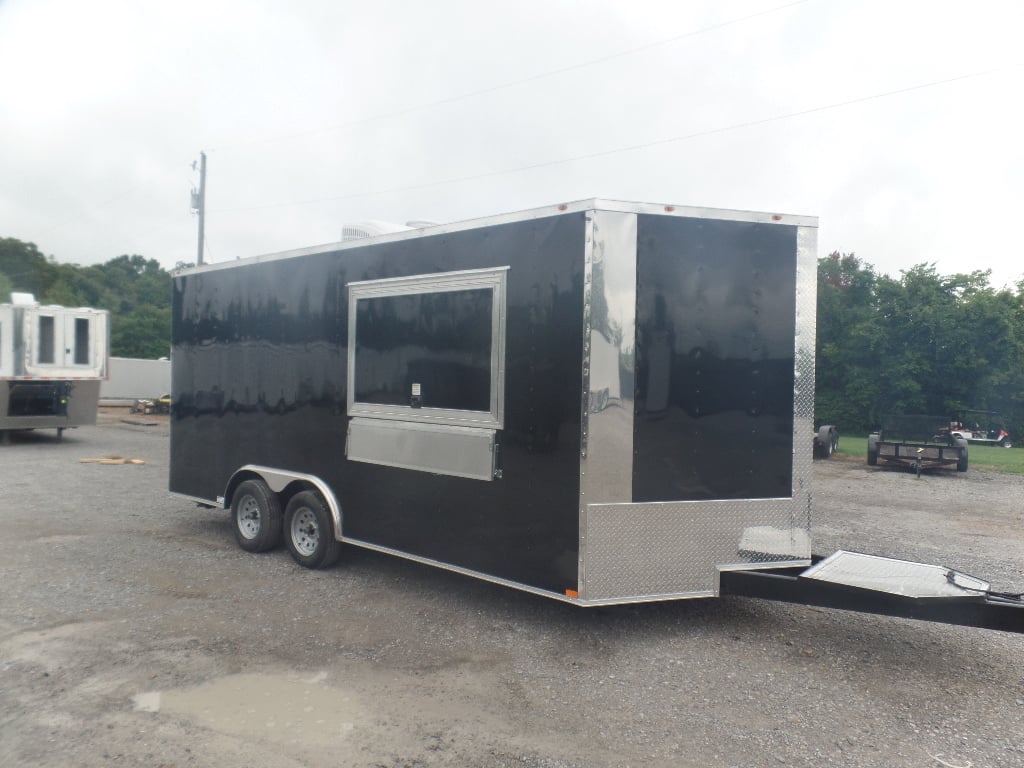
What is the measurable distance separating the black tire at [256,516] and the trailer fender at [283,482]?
0.09 metres

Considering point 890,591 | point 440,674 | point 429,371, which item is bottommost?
point 440,674

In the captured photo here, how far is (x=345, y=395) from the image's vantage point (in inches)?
248

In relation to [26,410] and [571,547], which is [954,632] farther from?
[26,410]

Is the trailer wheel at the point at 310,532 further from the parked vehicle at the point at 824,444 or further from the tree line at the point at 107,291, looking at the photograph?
the tree line at the point at 107,291

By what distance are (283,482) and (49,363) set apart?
39.6 ft

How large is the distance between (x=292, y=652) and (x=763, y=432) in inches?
132

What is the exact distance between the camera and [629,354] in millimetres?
4883

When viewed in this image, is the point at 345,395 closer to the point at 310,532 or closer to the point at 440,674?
the point at 310,532

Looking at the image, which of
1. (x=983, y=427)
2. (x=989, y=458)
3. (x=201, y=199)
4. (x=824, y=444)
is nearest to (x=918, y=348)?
(x=983, y=427)

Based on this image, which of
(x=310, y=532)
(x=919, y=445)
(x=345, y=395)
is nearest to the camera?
(x=345, y=395)

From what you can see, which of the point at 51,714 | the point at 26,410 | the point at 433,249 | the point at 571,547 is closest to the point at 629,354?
the point at 571,547

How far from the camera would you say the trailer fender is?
6391 millimetres

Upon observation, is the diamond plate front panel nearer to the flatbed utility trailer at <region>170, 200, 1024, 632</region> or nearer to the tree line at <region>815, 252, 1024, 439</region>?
the flatbed utility trailer at <region>170, 200, 1024, 632</region>

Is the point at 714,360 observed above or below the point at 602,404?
above
